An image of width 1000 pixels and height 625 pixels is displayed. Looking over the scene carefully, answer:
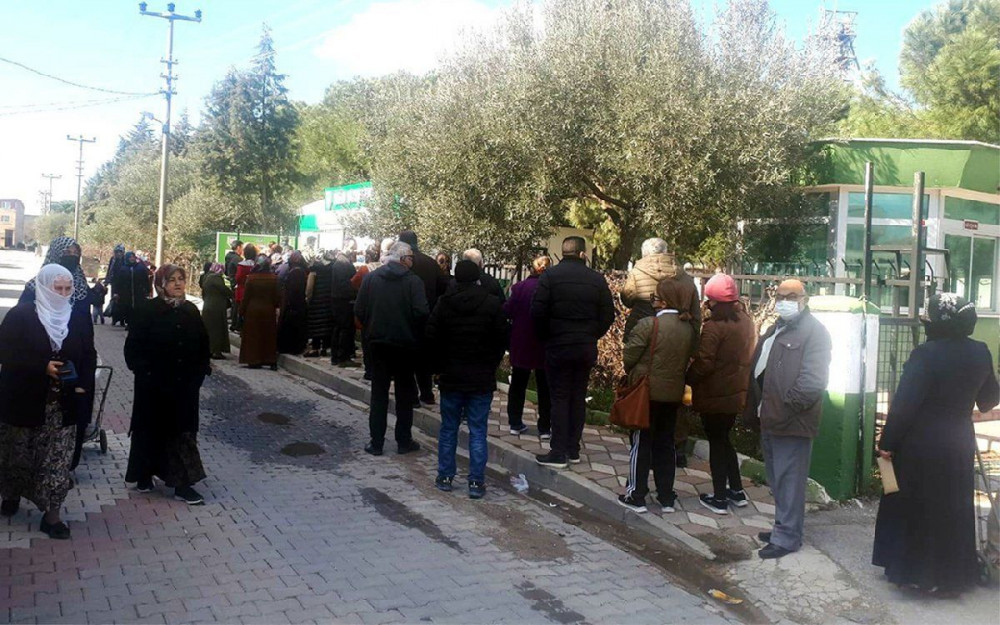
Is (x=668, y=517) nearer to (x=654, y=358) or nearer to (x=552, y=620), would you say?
(x=654, y=358)

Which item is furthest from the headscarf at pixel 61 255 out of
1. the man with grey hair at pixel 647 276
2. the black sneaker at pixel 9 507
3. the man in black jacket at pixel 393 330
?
the man with grey hair at pixel 647 276

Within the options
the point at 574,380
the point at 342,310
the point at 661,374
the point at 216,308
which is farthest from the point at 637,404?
the point at 216,308

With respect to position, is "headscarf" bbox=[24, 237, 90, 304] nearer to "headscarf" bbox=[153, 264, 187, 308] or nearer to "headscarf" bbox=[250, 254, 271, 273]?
"headscarf" bbox=[153, 264, 187, 308]

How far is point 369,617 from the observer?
4422mm

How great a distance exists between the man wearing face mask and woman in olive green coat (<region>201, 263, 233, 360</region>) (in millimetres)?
10511

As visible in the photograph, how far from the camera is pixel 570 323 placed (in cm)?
712

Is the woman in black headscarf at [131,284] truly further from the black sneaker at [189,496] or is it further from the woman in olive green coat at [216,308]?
the black sneaker at [189,496]

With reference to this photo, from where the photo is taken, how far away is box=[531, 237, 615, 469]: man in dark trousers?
23.3 ft

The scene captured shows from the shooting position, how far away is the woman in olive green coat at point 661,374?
627 cm

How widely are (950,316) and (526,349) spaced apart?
4.14 m

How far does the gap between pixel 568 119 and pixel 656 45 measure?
77.7 inches

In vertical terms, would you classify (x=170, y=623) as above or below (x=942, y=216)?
below

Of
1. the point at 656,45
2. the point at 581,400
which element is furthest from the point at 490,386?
the point at 656,45

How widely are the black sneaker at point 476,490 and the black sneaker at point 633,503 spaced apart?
1105mm
